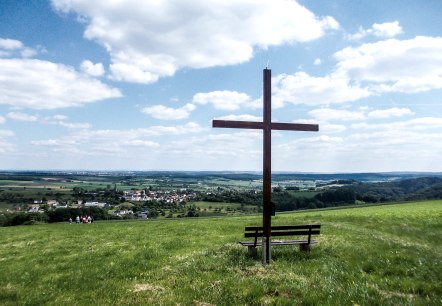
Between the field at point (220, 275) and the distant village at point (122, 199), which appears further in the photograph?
the distant village at point (122, 199)

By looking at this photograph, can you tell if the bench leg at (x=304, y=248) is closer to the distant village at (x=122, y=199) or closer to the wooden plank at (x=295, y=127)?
the wooden plank at (x=295, y=127)

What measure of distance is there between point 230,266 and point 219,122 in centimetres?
501

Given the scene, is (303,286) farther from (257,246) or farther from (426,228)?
(426,228)

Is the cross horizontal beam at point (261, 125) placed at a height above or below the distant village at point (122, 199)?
above

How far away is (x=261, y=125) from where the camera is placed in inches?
568

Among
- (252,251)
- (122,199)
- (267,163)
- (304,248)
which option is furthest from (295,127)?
(122,199)

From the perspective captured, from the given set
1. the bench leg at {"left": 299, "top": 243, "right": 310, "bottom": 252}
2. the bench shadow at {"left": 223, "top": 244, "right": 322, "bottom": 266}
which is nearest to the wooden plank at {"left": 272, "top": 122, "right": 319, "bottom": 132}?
the bench leg at {"left": 299, "top": 243, "right": 310, "bottom": 252}

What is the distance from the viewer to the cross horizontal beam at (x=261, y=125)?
13.7 m

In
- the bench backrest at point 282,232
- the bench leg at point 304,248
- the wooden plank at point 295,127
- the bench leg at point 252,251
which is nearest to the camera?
the wooden plank at point 295,127

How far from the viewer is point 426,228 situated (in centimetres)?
2578

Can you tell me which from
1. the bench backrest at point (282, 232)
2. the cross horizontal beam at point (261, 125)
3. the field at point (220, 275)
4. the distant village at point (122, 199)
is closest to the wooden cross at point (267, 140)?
the cross horizontal beam at point (261, 125)

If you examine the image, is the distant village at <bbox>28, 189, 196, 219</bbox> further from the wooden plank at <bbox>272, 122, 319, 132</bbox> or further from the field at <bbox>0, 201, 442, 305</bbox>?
the wooden plank at <bbox>272, 122, 319, 132</bbox>

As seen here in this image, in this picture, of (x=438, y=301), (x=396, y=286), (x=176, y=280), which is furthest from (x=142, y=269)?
(x=438, y=301)

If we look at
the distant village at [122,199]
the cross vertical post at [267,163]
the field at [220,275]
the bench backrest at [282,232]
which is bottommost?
the distant village at [122,199]
